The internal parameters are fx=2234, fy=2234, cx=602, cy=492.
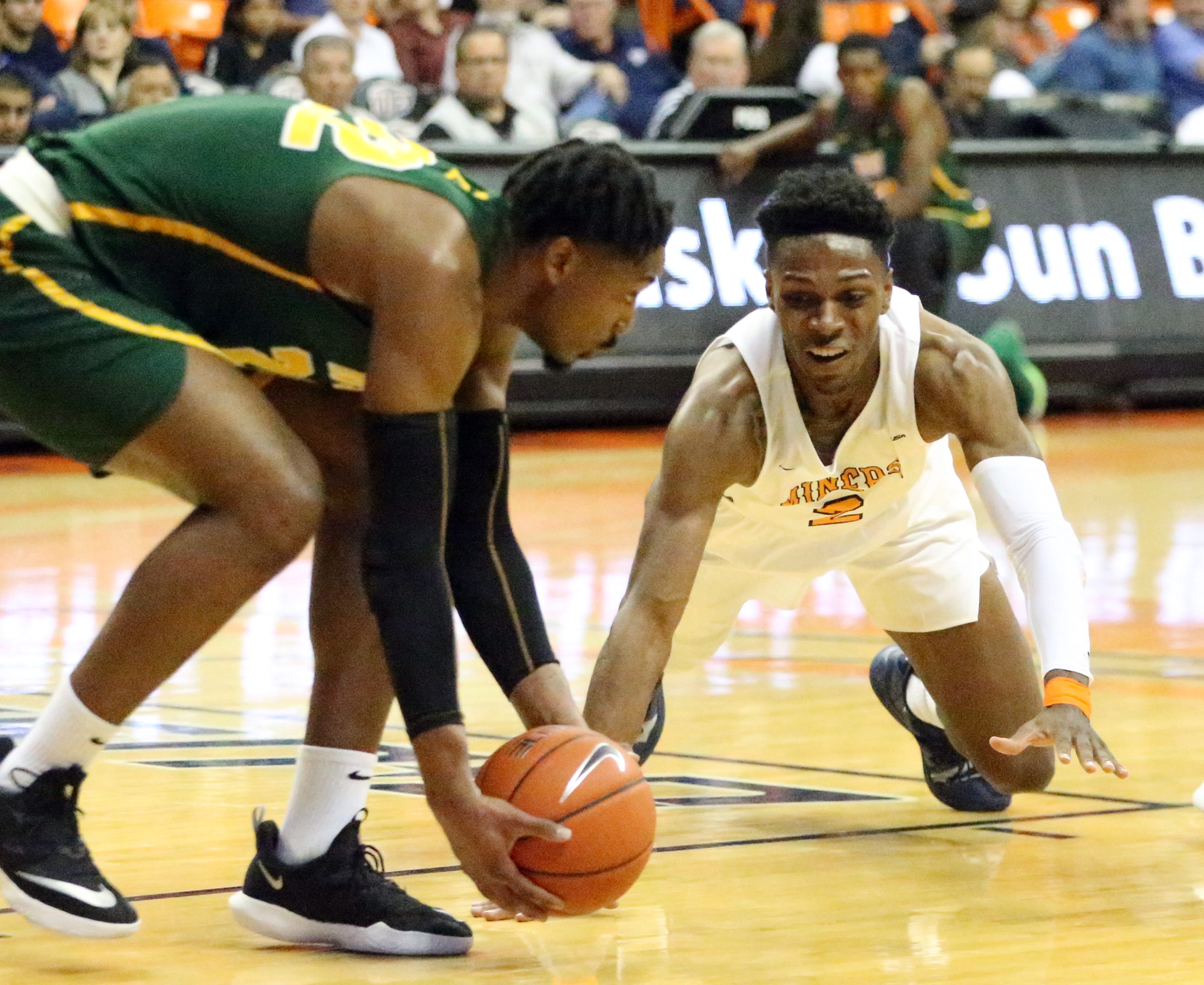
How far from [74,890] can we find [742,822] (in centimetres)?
153

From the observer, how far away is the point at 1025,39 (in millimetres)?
15930

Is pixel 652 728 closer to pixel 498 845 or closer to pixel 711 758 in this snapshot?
pixel 711 758

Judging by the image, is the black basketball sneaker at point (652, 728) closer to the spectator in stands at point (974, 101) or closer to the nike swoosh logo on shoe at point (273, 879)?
the nike swoosh logo on shoe at point (273, 879)

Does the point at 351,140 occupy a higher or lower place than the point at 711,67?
higher

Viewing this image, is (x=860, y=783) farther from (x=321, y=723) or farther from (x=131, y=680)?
(x=131, y=680)

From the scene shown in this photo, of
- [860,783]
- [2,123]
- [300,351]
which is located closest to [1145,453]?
[2,123]

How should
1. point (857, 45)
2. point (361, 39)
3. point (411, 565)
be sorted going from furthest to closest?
point (361, 39) < point (857, 45) < point (411, 565)

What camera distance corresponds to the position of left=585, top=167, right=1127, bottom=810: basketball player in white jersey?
3996 mm

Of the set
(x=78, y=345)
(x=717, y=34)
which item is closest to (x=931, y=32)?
(x=717, y=34)

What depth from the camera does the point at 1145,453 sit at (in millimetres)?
12352

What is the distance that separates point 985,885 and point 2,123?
28.4 feet

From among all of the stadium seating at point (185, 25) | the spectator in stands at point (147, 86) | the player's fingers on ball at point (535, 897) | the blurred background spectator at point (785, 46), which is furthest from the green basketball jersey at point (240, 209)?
the blurred background spectator at point (785, 46)

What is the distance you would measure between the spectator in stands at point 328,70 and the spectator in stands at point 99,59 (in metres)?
0.99

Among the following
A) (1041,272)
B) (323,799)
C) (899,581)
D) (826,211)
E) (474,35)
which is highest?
(826,211)
